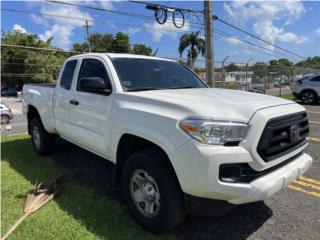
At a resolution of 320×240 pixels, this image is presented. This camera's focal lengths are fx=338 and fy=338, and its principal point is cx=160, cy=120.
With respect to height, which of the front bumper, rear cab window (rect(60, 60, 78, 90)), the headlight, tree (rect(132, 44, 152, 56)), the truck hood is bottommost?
the front bumper

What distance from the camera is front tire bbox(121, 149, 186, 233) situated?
3248mm

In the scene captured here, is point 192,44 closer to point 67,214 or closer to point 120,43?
point 120,43

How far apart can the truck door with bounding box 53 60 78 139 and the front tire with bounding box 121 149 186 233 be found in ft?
6.44

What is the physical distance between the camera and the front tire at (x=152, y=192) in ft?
10.7

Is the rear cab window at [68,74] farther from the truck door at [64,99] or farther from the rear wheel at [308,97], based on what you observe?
the rear wheel at [308,97]

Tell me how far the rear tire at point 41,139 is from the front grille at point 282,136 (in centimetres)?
454

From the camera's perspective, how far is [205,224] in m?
3.80

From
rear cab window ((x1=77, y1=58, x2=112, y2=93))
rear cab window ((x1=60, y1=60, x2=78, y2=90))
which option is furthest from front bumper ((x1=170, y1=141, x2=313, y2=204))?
rear cab window ((x1=60, y1=60, x2=78, y2=90))

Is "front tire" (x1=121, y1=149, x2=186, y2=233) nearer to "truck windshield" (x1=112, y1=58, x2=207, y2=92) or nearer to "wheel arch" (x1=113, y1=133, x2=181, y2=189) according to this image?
"wheel arch" (x1=113, y1=133, x2=181, y2=189)

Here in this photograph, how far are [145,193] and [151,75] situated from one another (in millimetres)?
1735

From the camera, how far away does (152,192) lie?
3547mm

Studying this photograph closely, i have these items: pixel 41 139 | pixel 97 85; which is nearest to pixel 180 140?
pixel 97 85

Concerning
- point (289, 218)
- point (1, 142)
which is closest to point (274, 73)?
point (1, 142)

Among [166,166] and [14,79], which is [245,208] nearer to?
[166,166]
